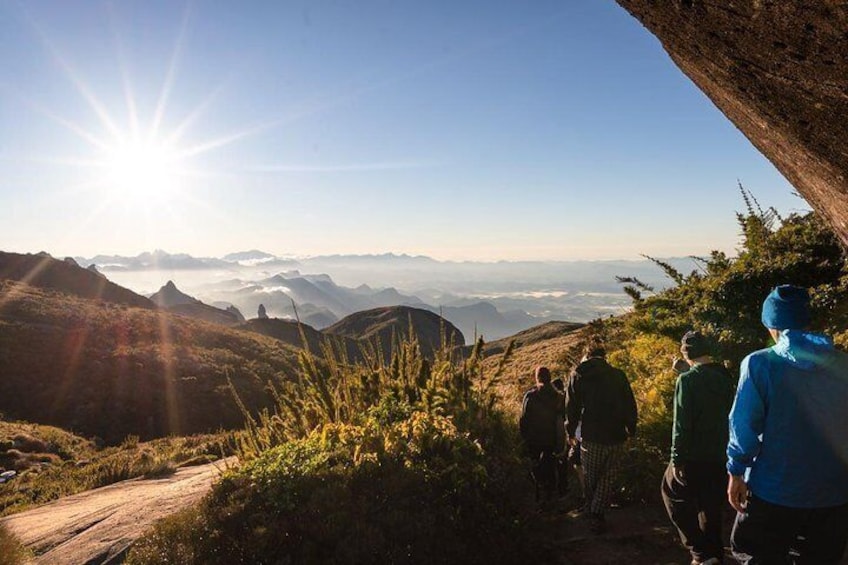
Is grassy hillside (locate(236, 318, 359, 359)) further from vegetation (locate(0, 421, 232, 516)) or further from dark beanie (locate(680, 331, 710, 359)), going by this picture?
dark beanie (locate(680, 331, 710, 359))

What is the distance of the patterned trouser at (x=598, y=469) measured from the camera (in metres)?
5.27

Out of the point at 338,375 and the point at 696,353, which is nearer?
the point at 696,353

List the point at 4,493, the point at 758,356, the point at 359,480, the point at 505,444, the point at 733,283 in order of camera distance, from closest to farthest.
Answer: the point at 758,356 → the point at 359,480 → the point at 505,444 → the point at 733,283 → the point at 4,493

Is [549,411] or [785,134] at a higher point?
[785,134]

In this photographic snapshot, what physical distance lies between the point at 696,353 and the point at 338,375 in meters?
4.16

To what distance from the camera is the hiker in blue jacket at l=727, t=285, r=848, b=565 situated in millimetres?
2807

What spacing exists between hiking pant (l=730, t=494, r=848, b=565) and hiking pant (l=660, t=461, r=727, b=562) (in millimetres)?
1182

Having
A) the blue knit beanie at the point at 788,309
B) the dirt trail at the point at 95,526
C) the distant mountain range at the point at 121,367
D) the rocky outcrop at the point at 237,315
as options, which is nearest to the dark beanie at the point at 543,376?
the blue knit beanie at the point at 788,309

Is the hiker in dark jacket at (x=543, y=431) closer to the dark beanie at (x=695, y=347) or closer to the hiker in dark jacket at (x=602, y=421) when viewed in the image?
the hiker in dark jacket at (x=602, y=421)

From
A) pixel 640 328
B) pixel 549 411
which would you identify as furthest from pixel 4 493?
pixel 640 328

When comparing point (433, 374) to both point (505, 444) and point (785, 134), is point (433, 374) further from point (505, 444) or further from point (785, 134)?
point (785, 134)

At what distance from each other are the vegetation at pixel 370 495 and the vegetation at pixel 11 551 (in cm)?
129

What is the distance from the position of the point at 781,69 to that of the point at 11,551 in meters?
7.25

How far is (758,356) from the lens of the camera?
2.98 m
